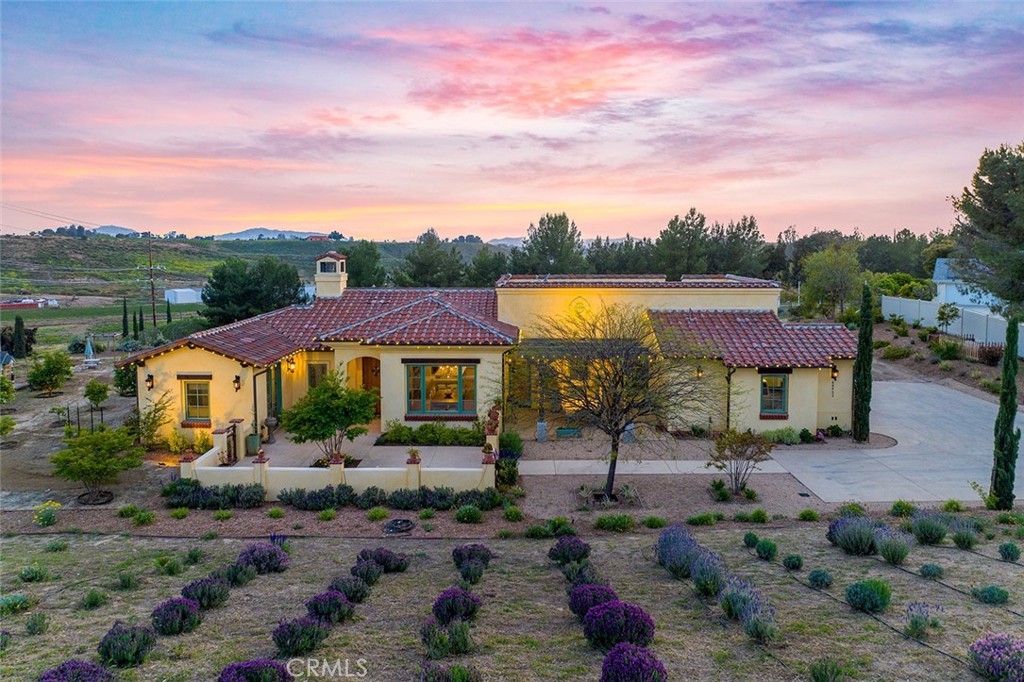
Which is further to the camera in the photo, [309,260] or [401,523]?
[309,260]

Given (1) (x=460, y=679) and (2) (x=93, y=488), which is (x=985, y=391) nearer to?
(1) (x=460, y=679)

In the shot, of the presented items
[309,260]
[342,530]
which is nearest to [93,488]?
[342,530]

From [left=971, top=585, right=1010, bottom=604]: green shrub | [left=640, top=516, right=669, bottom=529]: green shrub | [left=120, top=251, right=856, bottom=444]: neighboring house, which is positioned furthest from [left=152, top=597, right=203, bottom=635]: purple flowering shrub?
[left=971, top=585, right=1010, bottom=604]: green shrub

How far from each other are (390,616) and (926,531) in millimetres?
9650

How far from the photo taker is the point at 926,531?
12.1 m

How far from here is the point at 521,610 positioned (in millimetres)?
9648

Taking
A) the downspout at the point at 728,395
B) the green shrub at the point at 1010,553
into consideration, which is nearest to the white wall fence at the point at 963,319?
the downspout at the point at 728,395

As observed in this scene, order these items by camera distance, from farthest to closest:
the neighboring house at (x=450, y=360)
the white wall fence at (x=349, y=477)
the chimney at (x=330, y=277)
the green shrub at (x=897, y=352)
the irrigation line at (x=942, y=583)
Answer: the green shrub at (x=897, y=352) → the chimney at (x=330, y=277) → the neighboring house at (x=450, y=360) → the white wall fence at (x=349, y=477) → the irrigation line at (x=942, y=583)

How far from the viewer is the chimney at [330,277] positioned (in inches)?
1063

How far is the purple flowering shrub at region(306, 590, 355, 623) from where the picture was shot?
898 cm

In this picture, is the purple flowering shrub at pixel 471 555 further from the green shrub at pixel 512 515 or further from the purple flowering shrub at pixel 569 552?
the green shrub at pixel 512 515

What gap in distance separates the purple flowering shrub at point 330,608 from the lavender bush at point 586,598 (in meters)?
3.10

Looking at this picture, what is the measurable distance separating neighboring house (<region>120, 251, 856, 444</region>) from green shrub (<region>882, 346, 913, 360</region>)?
15738 mm

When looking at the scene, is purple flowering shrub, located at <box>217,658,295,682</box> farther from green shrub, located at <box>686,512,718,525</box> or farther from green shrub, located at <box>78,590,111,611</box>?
green shrub, located at <box>686,512,718,525</box>
